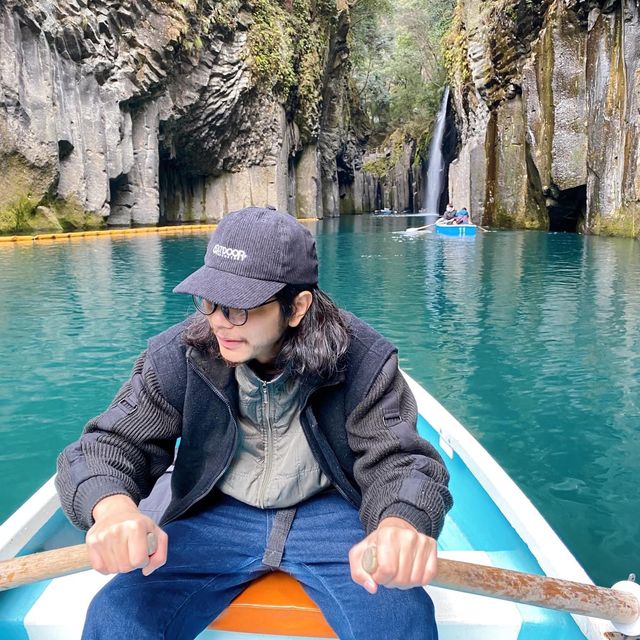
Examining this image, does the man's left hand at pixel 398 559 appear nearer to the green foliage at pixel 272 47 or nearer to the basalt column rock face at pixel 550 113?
the basalt column rock face at pixel 550 113

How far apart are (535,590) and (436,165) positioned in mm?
42193

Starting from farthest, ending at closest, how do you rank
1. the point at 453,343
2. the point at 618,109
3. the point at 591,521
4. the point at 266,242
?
the point at 618,109 < the point at 453,343 < the point at 591,521 < the point at 266,242

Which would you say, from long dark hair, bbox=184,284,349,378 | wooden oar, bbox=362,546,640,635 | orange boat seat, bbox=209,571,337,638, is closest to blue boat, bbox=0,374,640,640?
orange boat seat, bbox=209,571,337,638

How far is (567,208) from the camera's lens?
22094 mm

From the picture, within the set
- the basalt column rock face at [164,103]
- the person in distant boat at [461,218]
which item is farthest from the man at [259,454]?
the person in distant boat at [461,218]

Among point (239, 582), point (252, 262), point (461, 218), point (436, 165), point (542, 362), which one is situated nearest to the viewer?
point (252, 262)

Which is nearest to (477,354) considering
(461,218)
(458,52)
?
(461,218)

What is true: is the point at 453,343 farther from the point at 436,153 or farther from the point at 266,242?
the point at 436,153

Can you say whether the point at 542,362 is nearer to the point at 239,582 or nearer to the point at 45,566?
the point at 239,582

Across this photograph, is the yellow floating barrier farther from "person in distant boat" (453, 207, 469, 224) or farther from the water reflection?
the water reflection

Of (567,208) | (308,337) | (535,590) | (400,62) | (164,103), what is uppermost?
(400,62)

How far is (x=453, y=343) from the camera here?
272 inches

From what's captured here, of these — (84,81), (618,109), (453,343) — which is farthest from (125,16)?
(453,343)

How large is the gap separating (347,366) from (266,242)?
41 centimetres
